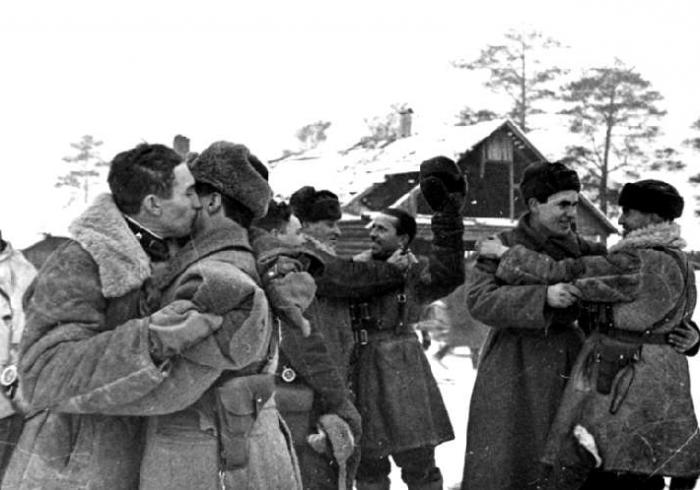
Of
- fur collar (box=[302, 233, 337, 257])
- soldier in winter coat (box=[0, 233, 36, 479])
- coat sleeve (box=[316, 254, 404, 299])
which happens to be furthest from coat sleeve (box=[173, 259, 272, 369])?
fur collar (box=[302, 233, 337, 257])

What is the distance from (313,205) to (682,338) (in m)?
2.04

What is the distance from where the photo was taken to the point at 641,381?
3893 mm

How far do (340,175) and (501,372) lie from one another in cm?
2012

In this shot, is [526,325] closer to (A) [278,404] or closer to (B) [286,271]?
(A) [278,404]

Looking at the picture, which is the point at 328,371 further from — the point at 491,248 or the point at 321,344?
the point at 491,248

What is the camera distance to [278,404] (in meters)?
3.64

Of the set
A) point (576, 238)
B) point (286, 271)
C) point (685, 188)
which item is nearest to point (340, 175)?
point (576, 238)

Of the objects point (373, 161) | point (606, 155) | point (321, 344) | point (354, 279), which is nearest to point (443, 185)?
point (354, 279)

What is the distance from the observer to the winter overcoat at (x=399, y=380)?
4.50 metres

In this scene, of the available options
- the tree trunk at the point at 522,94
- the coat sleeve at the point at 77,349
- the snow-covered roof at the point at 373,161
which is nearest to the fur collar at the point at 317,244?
the coat sleeve at the point at 77,349

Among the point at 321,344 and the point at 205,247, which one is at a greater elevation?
the point at 205,247

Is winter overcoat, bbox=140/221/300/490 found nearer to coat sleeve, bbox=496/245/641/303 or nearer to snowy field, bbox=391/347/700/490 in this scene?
coat sleeve, bbox=496/245/641/303

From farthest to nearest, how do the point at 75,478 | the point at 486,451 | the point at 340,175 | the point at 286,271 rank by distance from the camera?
the point at 340,175, the point at 486,451, the point at 286,271, the point at 75,478

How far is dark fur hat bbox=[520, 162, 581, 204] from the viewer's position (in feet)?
14.0
